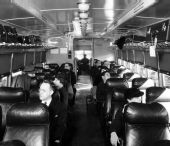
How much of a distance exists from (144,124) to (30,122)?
1.54 meters

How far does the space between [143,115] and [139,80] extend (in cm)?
258

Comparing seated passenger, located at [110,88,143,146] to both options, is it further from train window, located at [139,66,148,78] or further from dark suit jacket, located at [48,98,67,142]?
train window, located at [139,66,148,78]

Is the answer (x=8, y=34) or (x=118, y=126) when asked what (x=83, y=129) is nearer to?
(x=118, y=126)

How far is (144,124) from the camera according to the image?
11.4ft

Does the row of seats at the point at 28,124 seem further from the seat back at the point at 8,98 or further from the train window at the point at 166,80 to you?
the train window at the point at 166,80

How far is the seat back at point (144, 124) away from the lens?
341 centimetres

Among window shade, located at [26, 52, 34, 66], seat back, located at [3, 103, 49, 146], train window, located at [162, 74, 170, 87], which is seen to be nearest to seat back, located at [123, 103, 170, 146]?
seat back, located at [3, 103, 49, 146]

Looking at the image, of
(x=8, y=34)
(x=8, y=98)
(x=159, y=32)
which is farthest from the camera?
(x=159, y=32)

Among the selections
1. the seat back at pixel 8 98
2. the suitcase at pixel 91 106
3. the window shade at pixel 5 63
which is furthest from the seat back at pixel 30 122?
the suitcase at pixel 91 106

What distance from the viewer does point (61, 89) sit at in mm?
5930

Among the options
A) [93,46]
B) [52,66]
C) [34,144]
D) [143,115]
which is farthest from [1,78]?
[93,46]

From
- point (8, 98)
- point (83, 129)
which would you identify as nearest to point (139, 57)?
point (83, 129)

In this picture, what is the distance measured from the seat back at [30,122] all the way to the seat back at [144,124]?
3.59 ft

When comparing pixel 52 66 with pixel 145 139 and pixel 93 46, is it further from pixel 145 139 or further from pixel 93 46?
pixel 145 139
